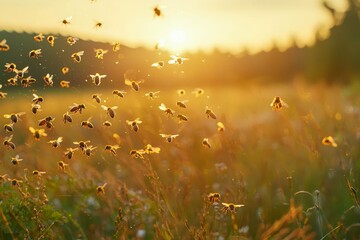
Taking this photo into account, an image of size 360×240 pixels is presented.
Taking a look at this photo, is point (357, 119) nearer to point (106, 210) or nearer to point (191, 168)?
point (191, 168)

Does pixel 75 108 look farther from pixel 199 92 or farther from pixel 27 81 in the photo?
pixel 199 92

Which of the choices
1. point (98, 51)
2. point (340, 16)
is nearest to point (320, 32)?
point (340, 16)

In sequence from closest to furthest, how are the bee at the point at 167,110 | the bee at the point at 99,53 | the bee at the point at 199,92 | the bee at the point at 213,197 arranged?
the bee at the point at 213,197
the bee at the point at 167,110
the bee at the point at 99,53
the bee at the point at 199,92

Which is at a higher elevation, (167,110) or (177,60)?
(177,60)

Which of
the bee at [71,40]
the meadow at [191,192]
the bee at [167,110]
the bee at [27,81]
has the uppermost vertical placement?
the bee at [71,40]

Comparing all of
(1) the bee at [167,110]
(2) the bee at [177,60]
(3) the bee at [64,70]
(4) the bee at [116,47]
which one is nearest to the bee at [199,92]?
(1) the bee at [167,110]

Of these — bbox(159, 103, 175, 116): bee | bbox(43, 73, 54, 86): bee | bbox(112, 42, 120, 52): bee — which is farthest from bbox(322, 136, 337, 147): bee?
bbox(43, 73, 54, 86): bee

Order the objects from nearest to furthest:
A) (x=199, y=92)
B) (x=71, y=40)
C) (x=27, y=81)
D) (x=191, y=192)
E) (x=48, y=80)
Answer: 1. (x=27, y=81)
2. (x=48, y=80)
3. (x=71, y=40)
4. (x=199, y=92)
5. (x=191, y=192)

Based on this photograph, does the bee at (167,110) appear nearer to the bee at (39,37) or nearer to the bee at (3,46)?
the bee at (39,37)

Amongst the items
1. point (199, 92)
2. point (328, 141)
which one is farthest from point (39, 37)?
point (328, 141)

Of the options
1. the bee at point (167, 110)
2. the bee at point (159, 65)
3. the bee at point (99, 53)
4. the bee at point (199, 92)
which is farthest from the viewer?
the bee at point (199, 92)

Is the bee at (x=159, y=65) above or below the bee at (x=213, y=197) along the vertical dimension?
above
